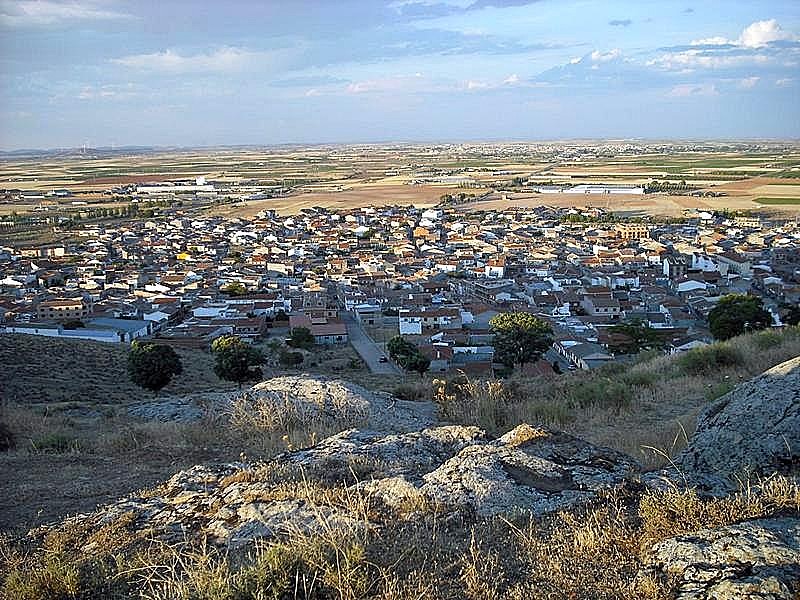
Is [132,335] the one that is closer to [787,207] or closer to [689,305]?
[689,305]

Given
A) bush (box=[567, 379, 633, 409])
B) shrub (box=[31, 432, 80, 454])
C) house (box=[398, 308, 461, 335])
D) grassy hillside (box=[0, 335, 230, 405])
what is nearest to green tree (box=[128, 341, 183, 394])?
grassy hillside (box=[0, 335, 230, 405])

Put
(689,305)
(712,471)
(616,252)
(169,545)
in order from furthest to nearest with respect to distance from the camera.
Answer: (616,252) → (689,305) → (712,471) → (169,545)

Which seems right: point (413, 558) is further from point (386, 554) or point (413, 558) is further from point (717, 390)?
point (717, 390)

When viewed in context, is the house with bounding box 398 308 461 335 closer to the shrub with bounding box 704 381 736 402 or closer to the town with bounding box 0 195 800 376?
the town with bounding box 0 195 800 376

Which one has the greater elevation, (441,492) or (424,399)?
(441,492)

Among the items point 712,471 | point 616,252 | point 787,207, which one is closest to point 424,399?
point 712,471

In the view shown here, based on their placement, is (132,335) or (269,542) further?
(132,335)

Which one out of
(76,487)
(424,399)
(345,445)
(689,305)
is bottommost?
(689,305)
